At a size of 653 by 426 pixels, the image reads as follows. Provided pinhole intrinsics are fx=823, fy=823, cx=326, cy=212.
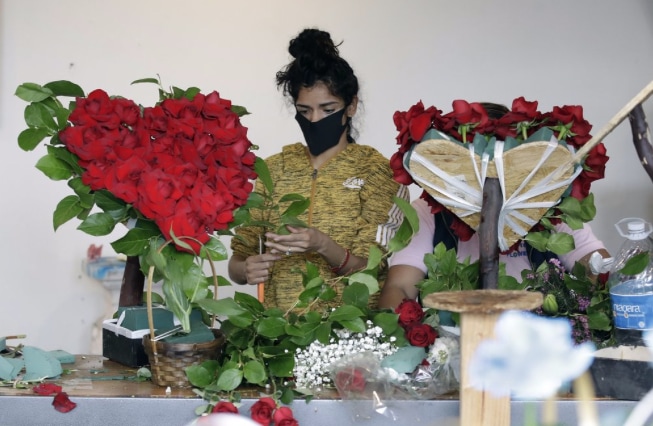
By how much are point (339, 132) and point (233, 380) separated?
0.97 meters

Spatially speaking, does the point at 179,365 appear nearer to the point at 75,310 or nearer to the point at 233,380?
the point at 233,380

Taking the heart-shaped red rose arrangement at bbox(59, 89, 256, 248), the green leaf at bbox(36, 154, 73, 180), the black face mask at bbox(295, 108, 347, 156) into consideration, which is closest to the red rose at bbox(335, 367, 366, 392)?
the heart-shaped red rose arrangement at bbox(59, 89, 256, 248)

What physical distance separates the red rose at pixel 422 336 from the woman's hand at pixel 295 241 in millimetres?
513

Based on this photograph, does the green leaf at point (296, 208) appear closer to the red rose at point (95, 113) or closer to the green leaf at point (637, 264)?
the red rose at point (95, 113)

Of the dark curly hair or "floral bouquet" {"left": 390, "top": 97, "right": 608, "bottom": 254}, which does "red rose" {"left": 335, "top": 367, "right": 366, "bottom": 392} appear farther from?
the dark curly hair

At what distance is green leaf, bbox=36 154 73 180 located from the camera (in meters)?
1.58

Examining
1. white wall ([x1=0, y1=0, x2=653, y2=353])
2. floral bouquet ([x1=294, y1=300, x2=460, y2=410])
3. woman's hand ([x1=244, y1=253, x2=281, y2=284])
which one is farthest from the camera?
white wall ([x1=0, y1=0, x2=653, y2=353])

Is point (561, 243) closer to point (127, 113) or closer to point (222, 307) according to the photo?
point (222, 307)

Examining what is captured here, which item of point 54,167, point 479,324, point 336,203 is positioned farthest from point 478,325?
point 336,203

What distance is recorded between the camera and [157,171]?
1.47 meters

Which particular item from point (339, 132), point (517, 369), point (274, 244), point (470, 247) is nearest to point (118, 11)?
point (339, 132)

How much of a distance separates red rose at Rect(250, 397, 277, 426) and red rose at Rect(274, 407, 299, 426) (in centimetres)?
1

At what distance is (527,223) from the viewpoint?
5.04 feet

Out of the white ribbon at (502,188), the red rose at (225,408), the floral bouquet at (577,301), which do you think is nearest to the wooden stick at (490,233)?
the white ribbon at (502,188)
